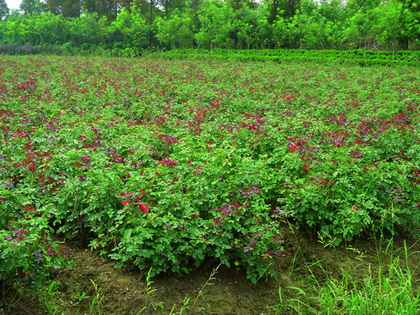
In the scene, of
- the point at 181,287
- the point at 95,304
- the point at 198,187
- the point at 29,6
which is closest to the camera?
the point at 95,304

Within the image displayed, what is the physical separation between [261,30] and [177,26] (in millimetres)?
8695

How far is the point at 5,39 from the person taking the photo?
37438 mm

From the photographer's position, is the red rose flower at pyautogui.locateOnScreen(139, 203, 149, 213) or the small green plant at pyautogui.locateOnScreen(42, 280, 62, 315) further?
the red rose flower at pyautogui.locateOnScreen(139, 203, 149, 213)

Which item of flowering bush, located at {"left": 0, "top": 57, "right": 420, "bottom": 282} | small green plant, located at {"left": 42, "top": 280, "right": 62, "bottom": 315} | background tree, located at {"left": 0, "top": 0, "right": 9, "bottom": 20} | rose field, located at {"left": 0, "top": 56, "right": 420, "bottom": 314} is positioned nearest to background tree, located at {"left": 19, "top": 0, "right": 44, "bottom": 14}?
background tree, located at {"left": 0, "top": 0, "right": 9, "bottom": 20}

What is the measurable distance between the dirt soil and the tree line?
24315 millimetres

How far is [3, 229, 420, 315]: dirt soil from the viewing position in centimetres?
253

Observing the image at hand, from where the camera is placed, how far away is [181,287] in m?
2.73

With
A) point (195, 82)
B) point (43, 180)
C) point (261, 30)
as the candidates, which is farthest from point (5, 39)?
point (43, 180)

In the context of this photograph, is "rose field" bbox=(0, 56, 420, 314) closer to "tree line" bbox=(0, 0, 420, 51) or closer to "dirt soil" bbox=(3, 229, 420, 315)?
"dirt soil" bbox=(3, 229, 420, 315)

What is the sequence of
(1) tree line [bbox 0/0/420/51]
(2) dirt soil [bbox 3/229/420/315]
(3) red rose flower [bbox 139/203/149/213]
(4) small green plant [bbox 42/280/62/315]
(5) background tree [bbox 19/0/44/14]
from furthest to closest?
(5) background tree [bbox 19/0/44/14]
(1) tree line [bbox 0/0/420/51]
(3) red rose flower [bbox 139/203/149/213]
(2) dirt soil [bbox 3/229/420/315]
(4) small green plant [bbox 42/280/62/315]

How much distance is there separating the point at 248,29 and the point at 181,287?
1179 inches

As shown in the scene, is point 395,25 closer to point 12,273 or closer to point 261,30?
point 261,30

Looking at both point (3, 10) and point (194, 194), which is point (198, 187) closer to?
point (194, 194)

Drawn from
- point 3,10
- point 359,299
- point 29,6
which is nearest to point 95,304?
point 359,299
